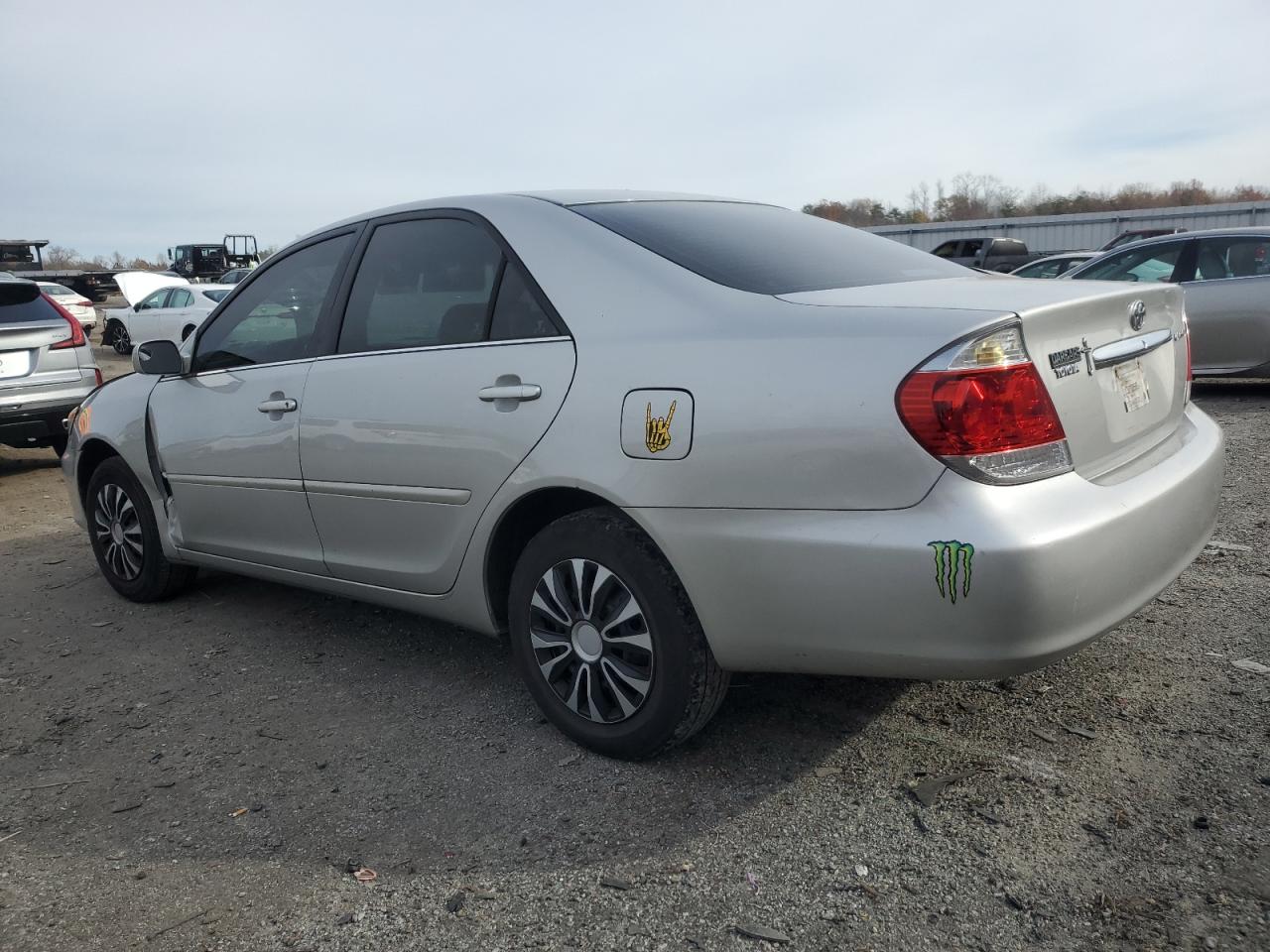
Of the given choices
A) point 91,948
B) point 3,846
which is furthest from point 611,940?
point 3,846

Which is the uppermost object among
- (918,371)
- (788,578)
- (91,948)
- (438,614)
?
(918,371)

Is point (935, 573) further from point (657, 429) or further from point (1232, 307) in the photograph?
point (1232, 307)

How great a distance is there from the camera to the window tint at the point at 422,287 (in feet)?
10.8

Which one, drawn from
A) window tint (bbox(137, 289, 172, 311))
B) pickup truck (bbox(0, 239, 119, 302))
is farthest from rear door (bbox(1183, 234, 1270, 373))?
pickup truck (bbox(0, 239, 119, 302))

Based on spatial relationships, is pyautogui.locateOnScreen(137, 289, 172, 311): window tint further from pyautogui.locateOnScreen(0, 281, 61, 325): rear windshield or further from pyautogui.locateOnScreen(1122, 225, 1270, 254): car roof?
pyautogui.locateOnScreen(1122, 225, 1270, 254): car roof

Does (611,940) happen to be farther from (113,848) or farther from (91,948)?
(113,848)

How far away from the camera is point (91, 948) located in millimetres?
2293

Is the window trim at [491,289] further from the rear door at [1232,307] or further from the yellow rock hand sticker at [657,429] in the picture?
the rear door at [1232,307]

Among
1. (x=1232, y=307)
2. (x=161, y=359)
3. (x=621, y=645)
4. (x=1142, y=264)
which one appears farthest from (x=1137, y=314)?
(x=1142, y=264)

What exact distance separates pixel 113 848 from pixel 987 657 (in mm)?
2245

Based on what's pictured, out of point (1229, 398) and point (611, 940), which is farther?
point (1229, 398)

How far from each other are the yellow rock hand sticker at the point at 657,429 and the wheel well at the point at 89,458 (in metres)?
3.25

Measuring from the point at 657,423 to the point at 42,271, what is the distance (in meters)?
41.4

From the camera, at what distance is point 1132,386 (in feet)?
9.12
